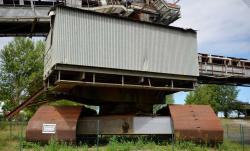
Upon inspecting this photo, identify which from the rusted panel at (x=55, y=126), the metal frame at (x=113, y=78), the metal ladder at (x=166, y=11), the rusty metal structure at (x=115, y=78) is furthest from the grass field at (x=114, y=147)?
the metal ladder at (x=166, y=11)

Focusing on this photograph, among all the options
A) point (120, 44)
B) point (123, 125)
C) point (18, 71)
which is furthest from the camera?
point (18, 71)

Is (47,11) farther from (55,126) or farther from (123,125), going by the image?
(123,125)

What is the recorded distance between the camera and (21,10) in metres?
28.1

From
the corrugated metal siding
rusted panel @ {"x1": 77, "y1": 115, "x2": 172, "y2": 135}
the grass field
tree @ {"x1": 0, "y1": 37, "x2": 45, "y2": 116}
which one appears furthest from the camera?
tree @ {"x1": 0, "y1": 37, "x2": 45, "y2": 116}

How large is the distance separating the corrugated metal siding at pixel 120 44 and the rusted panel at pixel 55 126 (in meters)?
3.14

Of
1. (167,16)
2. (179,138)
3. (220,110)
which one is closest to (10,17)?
(167,16)

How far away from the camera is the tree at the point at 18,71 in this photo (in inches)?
1630

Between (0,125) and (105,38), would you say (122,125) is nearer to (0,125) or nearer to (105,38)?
(105,38)

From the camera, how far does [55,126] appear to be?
18.1m

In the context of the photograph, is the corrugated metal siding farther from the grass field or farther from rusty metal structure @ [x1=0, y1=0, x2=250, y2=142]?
the grass field

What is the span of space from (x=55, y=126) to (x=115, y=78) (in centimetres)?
439

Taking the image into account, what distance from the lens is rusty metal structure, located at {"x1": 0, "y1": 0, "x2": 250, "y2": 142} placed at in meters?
18.0

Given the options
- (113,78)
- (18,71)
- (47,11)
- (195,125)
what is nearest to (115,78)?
(113,78)

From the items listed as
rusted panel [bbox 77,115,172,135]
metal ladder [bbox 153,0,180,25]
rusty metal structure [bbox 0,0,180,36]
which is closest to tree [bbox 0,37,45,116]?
rusty metal structure [bbox 0,0,180,36]
